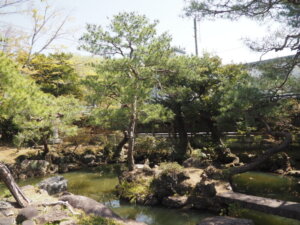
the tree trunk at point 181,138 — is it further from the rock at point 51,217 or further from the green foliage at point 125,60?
the rock at point 51,217

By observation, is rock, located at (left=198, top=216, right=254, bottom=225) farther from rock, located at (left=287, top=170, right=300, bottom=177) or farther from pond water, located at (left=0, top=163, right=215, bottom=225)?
rock, located at (left=287, top=170, right=300, bottom=177)

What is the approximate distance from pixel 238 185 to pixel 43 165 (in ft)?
32.1

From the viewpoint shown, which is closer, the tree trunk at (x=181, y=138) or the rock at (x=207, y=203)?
the rock at (x=207, y=203)

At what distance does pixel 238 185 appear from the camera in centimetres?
984

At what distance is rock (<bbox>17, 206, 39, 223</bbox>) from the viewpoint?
531cm

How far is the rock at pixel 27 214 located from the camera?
5309 mm

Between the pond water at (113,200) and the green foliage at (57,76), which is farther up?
the green foliage at (57,76)

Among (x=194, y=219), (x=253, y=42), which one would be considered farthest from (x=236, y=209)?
(x=253, y=42)

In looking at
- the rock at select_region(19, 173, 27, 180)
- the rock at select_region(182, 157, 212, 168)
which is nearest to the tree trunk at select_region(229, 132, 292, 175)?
the rock at select_region(182, 157, 212, 168)

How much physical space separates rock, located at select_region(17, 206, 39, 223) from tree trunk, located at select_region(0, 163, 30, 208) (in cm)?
60

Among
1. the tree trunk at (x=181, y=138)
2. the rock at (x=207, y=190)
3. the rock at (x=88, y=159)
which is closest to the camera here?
the rock at (x=207, y=190)

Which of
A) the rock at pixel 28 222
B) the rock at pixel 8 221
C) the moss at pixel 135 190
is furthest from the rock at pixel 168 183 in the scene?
the rock at pixel 8 221

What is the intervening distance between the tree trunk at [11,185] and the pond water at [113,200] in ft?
9.57

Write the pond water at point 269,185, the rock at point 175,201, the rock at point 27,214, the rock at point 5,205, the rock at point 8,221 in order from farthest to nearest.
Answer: the pond water at point 269,185
the rock at point 175,201
the rock at point 5,205
the rock at point 27,214
the rock at point 8,221
